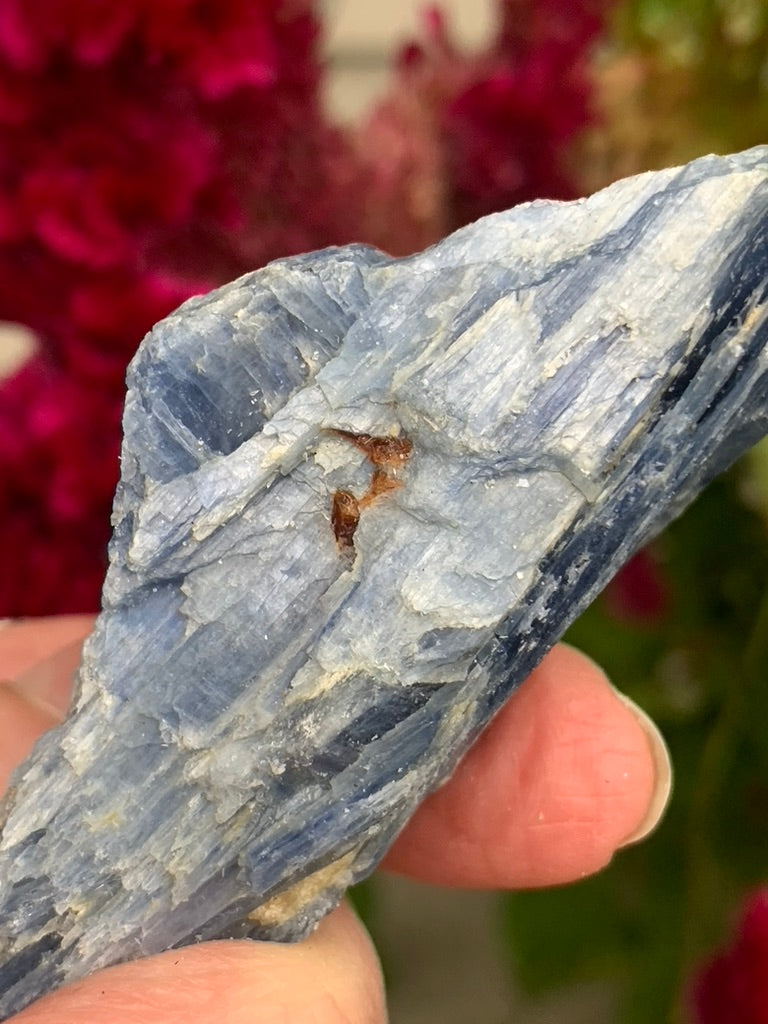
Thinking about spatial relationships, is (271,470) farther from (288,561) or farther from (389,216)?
(389,216)

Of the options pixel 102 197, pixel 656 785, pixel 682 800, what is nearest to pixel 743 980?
pixel 656 785

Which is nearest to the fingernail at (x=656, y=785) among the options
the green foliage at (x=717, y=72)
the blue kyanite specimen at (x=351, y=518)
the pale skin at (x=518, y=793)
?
the pale skin at (x=518, y=793)

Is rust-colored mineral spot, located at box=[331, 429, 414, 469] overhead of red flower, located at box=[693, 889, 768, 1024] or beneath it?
overhead

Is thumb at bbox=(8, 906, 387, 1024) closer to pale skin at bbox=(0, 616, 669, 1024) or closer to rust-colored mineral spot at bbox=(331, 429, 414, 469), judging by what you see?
pale skin at bbox=(0, 616, 669, 1024)

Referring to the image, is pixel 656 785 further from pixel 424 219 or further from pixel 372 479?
pixel 424 219

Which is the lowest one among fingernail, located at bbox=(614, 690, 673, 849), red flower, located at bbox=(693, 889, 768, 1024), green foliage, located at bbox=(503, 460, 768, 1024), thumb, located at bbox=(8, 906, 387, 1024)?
green foliage, located at bbox=(503, 460, 768, 1024)

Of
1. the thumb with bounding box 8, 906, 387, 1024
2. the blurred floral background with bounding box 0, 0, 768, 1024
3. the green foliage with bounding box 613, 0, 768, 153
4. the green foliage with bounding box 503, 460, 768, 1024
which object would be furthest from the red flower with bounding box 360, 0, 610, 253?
the thumb with bounding box 8, 906, 387, 1024

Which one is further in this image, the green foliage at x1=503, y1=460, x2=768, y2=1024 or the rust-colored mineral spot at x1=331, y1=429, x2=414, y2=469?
the green foliage at x1=503, y1=460, x2=768, y2=1024
